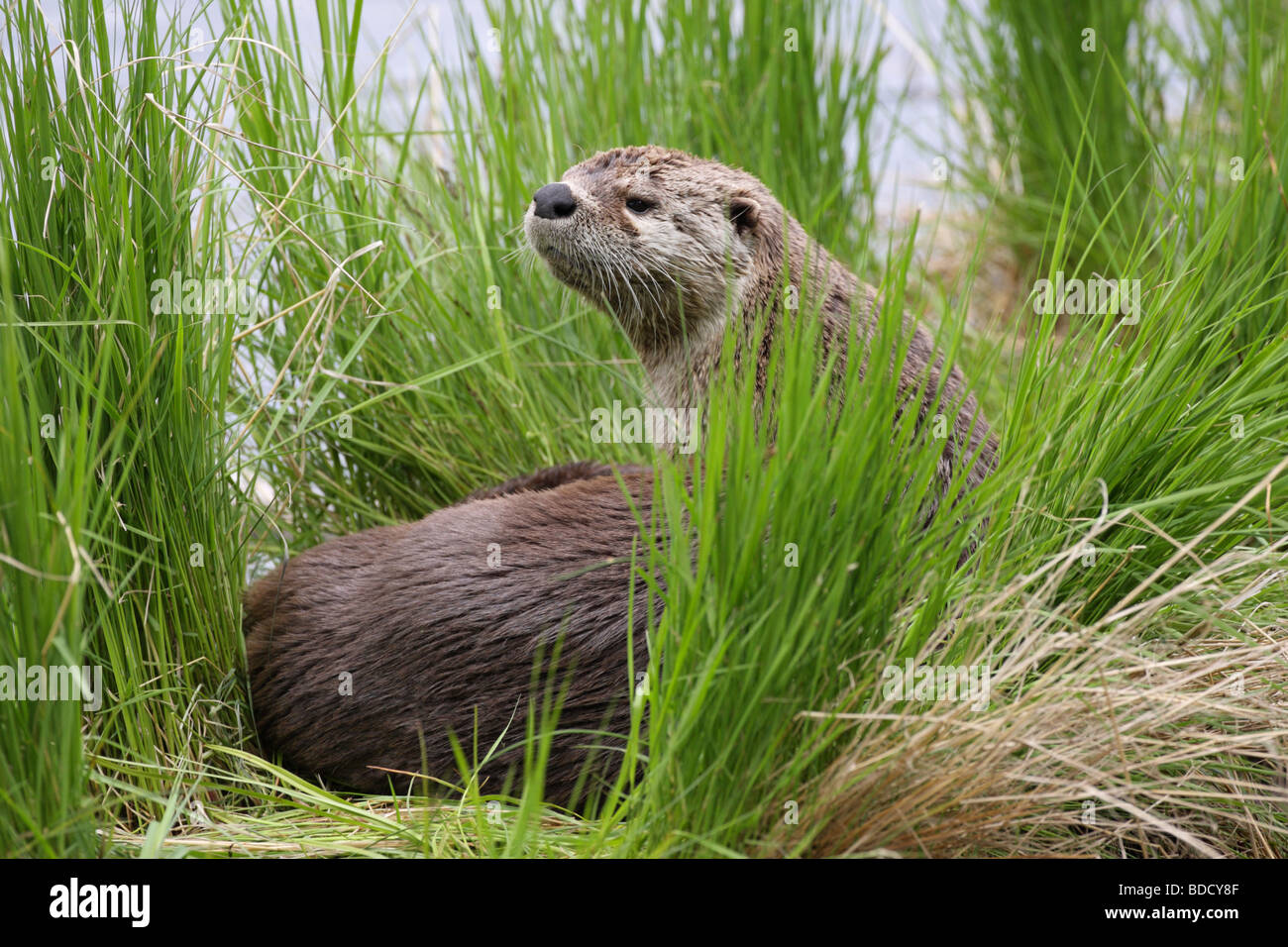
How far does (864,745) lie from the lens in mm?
1828

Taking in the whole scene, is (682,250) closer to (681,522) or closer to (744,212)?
(744,212)

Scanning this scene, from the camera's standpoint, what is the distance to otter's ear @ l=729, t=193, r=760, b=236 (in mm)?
3105

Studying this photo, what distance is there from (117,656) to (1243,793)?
6.11 feet

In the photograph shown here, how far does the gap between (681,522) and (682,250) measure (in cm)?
137

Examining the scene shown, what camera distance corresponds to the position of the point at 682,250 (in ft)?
10.1

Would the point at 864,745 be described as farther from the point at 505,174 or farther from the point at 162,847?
the point at 505,174

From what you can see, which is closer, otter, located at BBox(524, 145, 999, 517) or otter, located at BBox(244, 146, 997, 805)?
otter, located at BBox(244, 146, 997, 805)

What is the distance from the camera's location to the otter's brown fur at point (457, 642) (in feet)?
7.37
